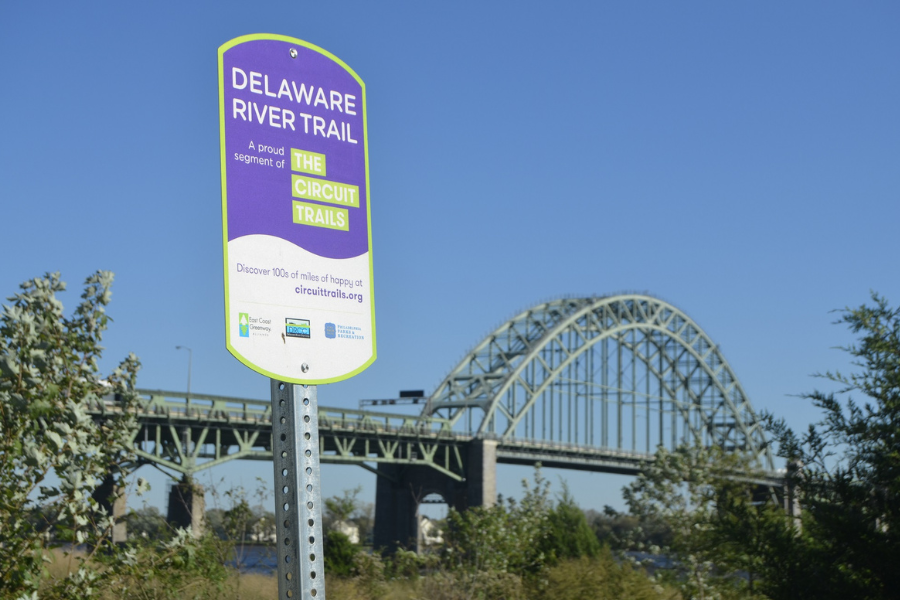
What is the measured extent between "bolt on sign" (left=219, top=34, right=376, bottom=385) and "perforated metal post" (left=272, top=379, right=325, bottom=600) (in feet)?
0.47

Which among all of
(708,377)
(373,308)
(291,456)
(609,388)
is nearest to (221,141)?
(373,308)

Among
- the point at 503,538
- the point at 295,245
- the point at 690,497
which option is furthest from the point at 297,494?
the point at 503,538

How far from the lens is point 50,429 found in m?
7.29

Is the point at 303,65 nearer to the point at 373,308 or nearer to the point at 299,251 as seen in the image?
the point at 299,251

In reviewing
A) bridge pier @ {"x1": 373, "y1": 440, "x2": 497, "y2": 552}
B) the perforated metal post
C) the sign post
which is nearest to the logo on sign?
the sign post

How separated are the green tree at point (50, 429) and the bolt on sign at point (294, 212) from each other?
358cm

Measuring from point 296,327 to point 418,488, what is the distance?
201 feet

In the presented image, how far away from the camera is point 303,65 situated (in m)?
4.24

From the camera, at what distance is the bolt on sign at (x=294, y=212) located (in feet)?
12.7

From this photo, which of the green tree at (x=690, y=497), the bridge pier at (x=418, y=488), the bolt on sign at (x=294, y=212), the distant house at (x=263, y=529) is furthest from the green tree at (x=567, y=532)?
the bridge pier at (x=418, y=488)

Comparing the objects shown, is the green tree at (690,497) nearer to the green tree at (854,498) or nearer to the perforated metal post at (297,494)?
the green tree at (854,498)

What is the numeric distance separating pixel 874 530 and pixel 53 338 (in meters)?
5.94

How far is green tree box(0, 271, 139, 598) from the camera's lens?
6.90 m

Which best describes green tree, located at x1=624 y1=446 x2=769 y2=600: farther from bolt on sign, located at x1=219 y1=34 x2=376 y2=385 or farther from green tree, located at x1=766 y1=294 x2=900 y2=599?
bolt on sign, located at x1=219 y1=34 x2=376 y2=385
